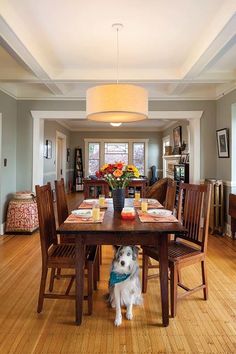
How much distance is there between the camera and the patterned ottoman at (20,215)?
186 inches

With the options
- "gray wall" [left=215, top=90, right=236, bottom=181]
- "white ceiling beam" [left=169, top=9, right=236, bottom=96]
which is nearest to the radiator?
"gray wall" [left=215, top=90, right=236, bottom=181]

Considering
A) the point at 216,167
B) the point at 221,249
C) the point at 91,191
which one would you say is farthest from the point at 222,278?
the point at 91,191

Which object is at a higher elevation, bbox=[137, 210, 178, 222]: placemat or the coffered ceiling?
the coffered ceiling

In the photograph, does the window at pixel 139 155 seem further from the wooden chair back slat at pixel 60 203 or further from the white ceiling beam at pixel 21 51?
the wooden chair back slat at pixel 60 203

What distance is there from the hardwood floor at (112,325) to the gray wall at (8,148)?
6.49 ft

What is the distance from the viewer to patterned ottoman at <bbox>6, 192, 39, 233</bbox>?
4727mm

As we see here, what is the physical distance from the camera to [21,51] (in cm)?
306

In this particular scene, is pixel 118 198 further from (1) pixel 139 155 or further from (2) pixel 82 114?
(1) pixel 139 155

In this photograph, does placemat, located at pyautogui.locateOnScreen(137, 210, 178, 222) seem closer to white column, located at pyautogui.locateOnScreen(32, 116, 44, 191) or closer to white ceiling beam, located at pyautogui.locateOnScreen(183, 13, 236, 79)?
white ceiling beam, located at pyautogui.locateOnScreen(183, 13, 236, 79)

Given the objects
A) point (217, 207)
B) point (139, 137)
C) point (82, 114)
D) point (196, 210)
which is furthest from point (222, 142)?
point (139, 137)

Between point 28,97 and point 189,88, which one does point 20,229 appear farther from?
point 189,88

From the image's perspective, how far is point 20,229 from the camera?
4.77m

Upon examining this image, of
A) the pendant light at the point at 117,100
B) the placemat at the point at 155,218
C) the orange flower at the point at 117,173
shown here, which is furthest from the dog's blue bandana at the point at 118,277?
the pendant light at the point at 117,100

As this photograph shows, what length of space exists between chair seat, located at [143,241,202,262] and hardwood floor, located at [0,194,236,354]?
44 centimetres
